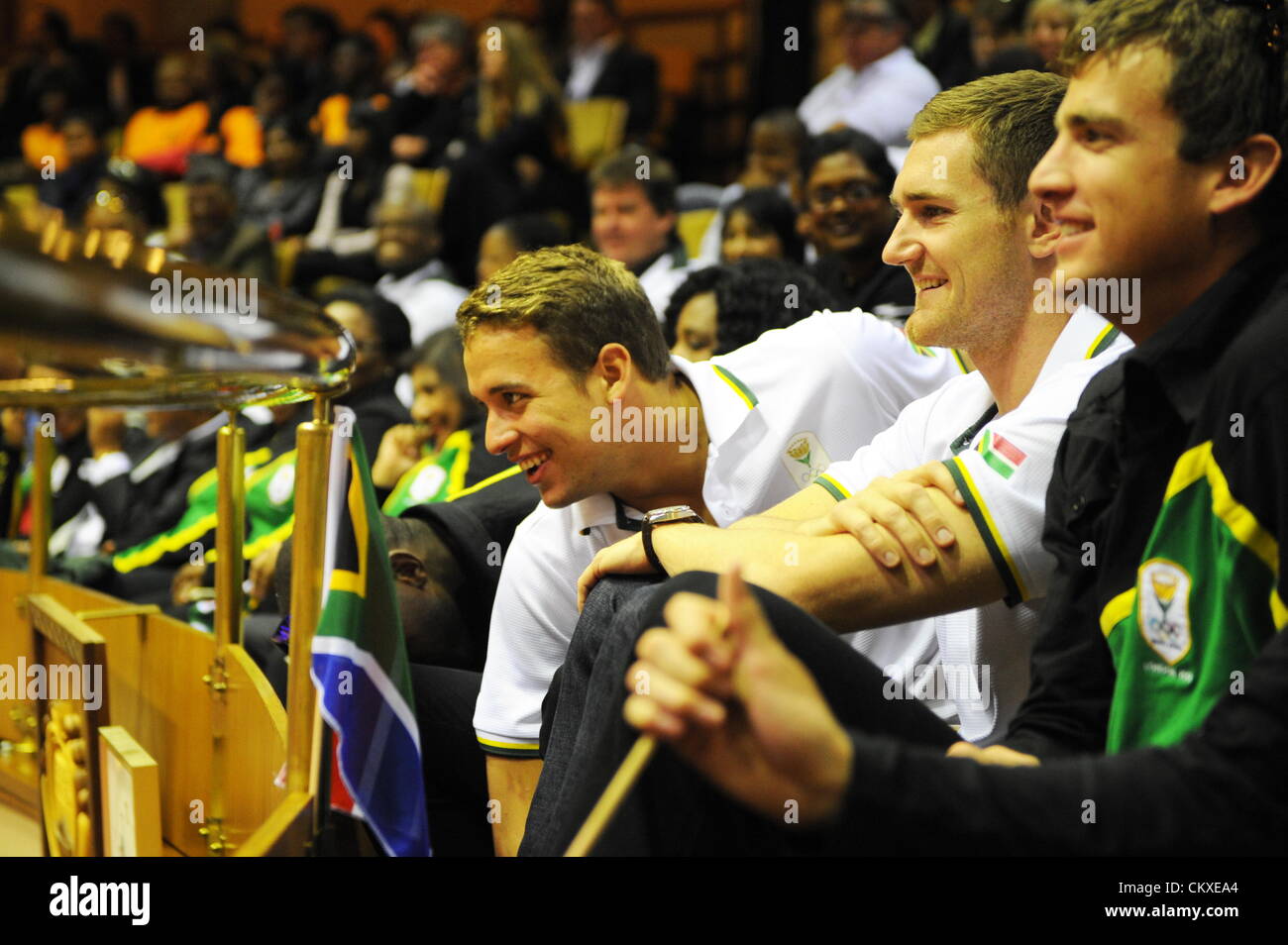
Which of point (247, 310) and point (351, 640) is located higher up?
point (247, 310)

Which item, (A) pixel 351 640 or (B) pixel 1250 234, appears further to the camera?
(A) pixel 351 640

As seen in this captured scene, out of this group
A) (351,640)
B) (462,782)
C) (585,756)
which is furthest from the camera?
(462,782)

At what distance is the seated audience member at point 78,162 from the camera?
19.4ft

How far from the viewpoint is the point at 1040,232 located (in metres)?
1.47

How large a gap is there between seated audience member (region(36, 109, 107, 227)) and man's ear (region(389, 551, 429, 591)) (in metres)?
4.37

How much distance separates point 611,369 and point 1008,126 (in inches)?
22.4

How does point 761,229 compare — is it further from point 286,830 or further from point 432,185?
point 286,830

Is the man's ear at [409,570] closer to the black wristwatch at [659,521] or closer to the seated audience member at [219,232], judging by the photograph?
the black wristwatch at [659,521]

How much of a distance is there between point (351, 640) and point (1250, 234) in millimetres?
838

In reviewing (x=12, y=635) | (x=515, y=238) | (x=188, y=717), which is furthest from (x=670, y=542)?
(x=515, y=238)

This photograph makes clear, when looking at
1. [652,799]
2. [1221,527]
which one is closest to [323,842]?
[652,799]

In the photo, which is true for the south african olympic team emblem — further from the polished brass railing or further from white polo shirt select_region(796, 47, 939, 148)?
white polo shirt select_region(796, 47, 939, 148)
